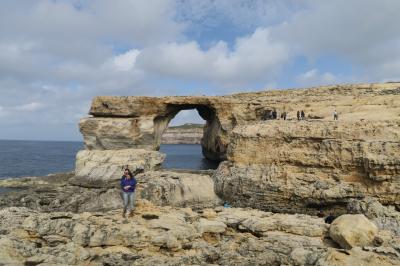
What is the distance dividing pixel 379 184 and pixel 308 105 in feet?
57.7

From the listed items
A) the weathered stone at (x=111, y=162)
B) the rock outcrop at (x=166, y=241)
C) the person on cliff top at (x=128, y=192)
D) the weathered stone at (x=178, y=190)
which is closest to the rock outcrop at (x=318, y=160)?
the weathered stone at (x=178, y=190)

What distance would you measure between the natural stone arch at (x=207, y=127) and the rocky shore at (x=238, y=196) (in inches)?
76.6

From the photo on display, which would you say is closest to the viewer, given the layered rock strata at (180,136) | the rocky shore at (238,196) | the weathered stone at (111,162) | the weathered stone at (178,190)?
the rocky shore at (238,196)

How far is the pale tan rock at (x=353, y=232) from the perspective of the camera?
653 inches

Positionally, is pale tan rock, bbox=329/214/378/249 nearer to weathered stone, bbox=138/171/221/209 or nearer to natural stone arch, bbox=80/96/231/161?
weathered stone, bbox=138/171/221/209

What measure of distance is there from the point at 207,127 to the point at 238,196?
43.5 metres

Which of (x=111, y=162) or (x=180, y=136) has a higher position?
(x=180, y=136)

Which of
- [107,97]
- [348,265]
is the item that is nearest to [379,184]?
[348,265]

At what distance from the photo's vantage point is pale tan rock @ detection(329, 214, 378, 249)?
16578mm

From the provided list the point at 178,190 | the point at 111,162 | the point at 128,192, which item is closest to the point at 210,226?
the point at 128,192

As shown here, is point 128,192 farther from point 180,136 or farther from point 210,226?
point 180,136

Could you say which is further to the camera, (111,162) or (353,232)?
(111,162)

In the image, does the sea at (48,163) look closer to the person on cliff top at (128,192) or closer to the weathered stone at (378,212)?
the weathered stone at (378,212)

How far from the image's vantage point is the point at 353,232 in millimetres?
16797
